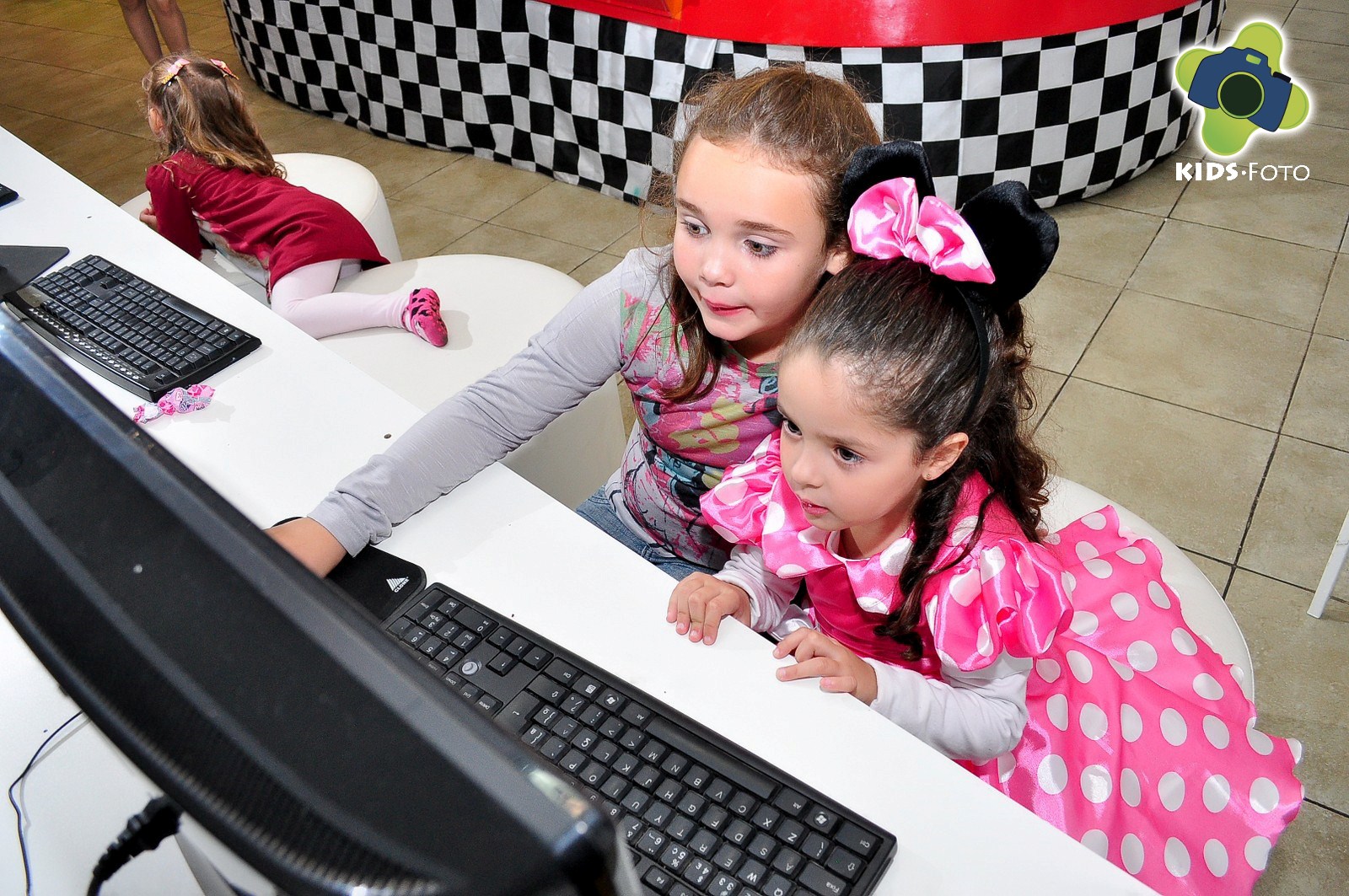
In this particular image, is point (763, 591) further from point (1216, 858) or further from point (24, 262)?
point (24, 262)

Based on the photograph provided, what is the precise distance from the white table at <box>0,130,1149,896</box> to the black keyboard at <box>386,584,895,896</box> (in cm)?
3

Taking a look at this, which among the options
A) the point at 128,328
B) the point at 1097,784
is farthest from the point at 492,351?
the point at 1097,784

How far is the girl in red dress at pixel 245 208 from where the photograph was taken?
1620 mm

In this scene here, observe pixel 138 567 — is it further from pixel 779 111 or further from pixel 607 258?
pixel 607 258

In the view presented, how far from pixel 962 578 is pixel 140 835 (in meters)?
0.60

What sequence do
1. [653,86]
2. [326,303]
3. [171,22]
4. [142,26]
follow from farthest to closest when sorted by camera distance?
[142,26]
[171,22]
[653,86]
[326,303]

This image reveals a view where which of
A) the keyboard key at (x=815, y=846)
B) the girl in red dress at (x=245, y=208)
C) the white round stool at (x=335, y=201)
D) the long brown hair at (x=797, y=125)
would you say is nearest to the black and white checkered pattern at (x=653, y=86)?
the white round stool at (x=335, y=201)

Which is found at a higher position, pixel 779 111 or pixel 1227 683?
pixel 779 111

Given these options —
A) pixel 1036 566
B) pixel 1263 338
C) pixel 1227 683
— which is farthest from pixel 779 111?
pixel 1263 338

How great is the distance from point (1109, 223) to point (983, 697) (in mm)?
2054

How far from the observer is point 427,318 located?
4.80 feet

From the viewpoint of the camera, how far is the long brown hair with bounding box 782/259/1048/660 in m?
0.79

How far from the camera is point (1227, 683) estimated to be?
96 cm

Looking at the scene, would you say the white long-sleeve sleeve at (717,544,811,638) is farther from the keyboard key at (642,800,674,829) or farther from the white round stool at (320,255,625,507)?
the white round stool at (320,255,625,507)
